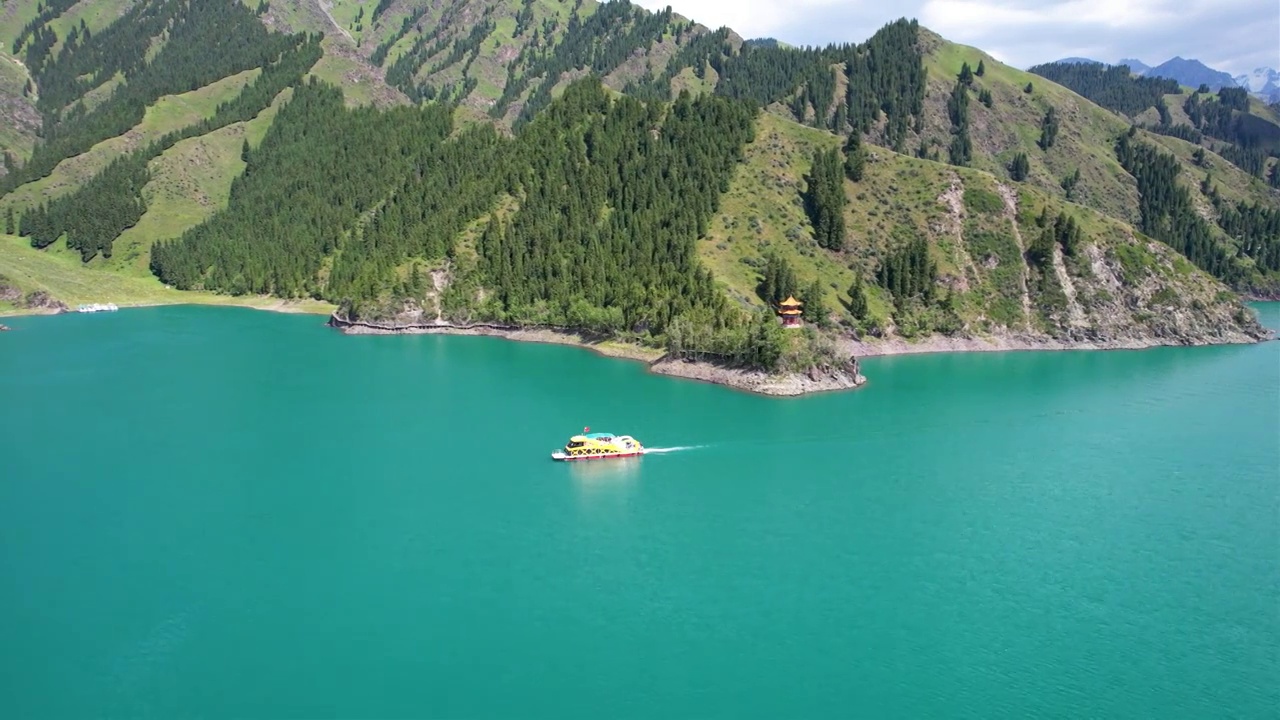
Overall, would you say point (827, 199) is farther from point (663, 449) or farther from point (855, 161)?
point (663, 449)

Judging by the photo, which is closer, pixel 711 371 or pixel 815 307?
pixel 711 371

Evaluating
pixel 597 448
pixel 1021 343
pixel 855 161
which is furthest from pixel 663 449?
pixel 855 161

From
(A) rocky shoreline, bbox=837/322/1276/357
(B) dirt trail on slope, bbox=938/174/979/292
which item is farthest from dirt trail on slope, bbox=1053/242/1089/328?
(B) dirt trail on slope, bbox=938/174/979/292

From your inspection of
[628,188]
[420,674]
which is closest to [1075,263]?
[628,188]

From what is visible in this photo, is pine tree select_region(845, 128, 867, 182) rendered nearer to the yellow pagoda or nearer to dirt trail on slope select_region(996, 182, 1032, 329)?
dirt trail on slope select_region(996, 182, 1032, 329)

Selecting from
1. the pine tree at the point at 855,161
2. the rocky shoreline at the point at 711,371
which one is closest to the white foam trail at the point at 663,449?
the rocky shoreline at the point at 711,371

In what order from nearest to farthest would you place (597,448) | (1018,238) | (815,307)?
(597,448), (815,307), (1018,238)
